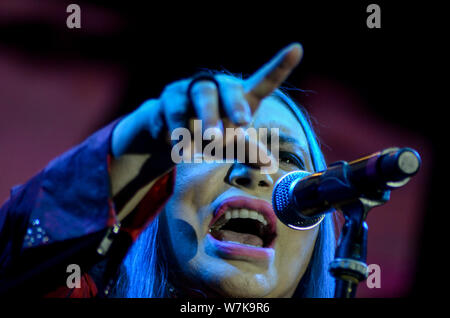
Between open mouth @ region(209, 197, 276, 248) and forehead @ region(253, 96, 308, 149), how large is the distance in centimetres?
30

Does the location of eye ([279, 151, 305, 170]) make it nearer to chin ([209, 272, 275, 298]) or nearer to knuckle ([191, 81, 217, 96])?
chin ([209, 272, 275, 298])

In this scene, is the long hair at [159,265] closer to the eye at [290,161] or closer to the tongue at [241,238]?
the eye at [290,161]

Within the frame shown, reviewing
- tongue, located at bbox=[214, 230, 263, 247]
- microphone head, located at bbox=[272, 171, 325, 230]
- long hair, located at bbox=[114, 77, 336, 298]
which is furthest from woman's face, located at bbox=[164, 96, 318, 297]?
microphone head, located at bbox=[272, 171, 325, 230]

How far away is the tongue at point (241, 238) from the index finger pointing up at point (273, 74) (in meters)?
0.84

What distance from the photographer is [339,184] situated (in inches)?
33.1

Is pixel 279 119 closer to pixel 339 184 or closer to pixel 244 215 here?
pixel 244 215

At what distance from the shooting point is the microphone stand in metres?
0.83

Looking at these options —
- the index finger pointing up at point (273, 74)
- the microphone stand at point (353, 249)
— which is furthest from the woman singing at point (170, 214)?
the microphone stand at point (353, 249)

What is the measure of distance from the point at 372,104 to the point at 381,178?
153 centimetres

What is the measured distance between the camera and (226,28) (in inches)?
69.8

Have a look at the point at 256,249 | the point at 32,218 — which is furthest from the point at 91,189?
Answer: the point at 256,249

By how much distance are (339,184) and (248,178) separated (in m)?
0.65
